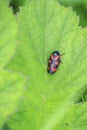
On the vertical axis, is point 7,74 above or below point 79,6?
below

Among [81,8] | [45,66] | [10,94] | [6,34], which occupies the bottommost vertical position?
[10,94]

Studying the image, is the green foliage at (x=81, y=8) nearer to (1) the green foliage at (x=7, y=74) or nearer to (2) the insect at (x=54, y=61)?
(2) the insect at (x=54, y=61)

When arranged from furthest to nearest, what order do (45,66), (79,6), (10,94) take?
(79,6)
(45,66)
(10,94)

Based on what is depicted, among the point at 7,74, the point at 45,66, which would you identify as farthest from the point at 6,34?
the point at 45,66

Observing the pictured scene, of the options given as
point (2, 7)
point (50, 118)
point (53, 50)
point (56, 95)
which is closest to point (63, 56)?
point (53, 50)

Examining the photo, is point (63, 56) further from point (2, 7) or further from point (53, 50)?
point (2, 7)

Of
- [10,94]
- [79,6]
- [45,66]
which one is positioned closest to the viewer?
[10,94]

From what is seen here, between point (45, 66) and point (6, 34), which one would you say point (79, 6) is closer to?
point (45, 66)
